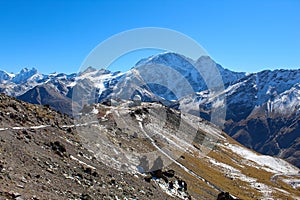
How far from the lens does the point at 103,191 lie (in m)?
Answer: 39.5

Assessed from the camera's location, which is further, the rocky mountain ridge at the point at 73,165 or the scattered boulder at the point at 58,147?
the scattered boulder at the point at 58,147

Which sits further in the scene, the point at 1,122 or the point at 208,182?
the point at 208,182

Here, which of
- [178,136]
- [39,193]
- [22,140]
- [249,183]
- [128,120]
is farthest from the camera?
[178,136]

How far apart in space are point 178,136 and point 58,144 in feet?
329

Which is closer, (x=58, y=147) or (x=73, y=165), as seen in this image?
(x=73, y=165)

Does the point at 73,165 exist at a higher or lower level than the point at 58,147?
lower

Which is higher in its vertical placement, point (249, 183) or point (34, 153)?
point (34, 153)

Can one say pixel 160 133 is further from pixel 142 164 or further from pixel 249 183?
pixel 142 164

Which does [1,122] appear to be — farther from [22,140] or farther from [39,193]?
[39,193]

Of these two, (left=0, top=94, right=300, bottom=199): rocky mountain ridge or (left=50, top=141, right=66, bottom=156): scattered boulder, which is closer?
(left=0, top=94, right=300, bottom=199): rocky mountain ridge

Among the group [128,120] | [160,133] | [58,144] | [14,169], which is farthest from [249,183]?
[14,169]

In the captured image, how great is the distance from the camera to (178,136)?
146 metres

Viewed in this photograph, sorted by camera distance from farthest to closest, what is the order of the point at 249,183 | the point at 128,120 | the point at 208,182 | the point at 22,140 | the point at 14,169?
the point at 128,120, the point at 249,183, the point at 208,182, the point at 22,140, the point at 14,169

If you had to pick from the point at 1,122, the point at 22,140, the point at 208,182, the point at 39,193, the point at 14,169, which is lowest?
the point at 208,182
